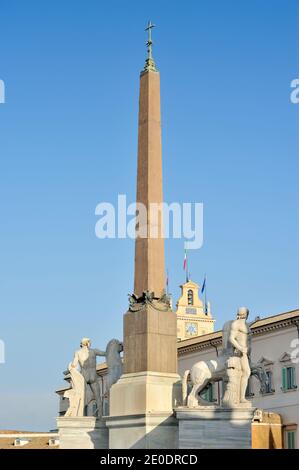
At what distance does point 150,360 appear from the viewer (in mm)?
22188

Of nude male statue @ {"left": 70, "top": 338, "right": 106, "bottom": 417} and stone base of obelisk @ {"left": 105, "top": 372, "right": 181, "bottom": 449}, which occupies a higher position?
nude male statue @ {"left": 70, "top": 338, "right": 106, "bottom": 417}

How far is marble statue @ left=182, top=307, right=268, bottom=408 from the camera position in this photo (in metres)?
21.3

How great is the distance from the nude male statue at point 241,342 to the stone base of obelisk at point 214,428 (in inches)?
39.9

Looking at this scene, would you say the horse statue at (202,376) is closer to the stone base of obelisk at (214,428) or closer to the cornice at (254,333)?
the stone base of obelisk at (214,428)

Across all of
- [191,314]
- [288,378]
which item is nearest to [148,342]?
[288,378]

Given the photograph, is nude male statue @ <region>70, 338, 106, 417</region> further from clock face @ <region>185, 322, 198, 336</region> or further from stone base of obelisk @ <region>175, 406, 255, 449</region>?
clock face @ <region>185, 322, 198, 336</region>

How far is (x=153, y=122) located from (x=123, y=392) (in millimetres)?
7355

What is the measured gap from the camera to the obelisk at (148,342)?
70.2 ft

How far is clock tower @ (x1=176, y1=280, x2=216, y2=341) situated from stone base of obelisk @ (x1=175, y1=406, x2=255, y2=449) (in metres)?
60.7

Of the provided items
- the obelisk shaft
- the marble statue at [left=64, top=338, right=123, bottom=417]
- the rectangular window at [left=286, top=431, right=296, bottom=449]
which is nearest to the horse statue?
the obelisk shaft

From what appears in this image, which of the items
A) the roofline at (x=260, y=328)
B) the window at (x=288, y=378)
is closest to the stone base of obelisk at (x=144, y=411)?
the roofline at (x=260, y=328)

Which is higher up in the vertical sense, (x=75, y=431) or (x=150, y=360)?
(x=150, y=360)
